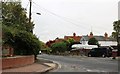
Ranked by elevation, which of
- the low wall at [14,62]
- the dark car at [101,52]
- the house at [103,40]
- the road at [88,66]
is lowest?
the road at [88,66]

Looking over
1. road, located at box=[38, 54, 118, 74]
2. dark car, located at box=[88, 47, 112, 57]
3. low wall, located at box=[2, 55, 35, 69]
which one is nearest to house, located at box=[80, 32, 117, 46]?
dark car, located at box=[88, 47, 112, 57]

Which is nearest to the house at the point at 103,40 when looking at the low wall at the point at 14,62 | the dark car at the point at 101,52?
the dark car at the point at 101,52

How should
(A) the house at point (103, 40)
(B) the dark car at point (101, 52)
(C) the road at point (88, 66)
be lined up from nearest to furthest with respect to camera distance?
(C) the road at point (88, 66) < (B) the dark car at point (101, 52) < (A) the house at point (103, 40)

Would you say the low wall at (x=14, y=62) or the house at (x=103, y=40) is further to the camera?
the house at (x=103, y=40)

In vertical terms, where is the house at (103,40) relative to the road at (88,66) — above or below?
above

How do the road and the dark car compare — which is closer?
the road

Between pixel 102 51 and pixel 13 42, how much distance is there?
99.8ft

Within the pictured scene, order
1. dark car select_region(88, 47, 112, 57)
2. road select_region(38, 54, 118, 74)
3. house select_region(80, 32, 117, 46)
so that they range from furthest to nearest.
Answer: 1. house select_region(80, 32, 117, 46)
2. dark car select_region(88, 47, 112, 57)
3. road select_region(38, 54, 118, 74)

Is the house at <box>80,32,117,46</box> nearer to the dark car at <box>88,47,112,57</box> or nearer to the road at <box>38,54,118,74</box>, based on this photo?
the dark car at <box>88,47,112,57</box>

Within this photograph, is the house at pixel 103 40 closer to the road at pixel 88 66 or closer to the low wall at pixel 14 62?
the road at pixel 88 66

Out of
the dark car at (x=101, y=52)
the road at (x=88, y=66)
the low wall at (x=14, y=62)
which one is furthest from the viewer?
the dark car at (x=101, y=52)

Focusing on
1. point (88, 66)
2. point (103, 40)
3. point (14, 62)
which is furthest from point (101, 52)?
point (103, 40)

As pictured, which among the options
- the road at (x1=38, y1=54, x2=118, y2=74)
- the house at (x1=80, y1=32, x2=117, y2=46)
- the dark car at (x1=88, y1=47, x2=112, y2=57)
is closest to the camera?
the road at (x1=38, y1=54, x2=118, y2=74)

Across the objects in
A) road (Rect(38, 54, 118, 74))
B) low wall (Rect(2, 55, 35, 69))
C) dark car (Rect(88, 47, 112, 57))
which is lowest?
road (Rect(38, 54, 118, 74))
